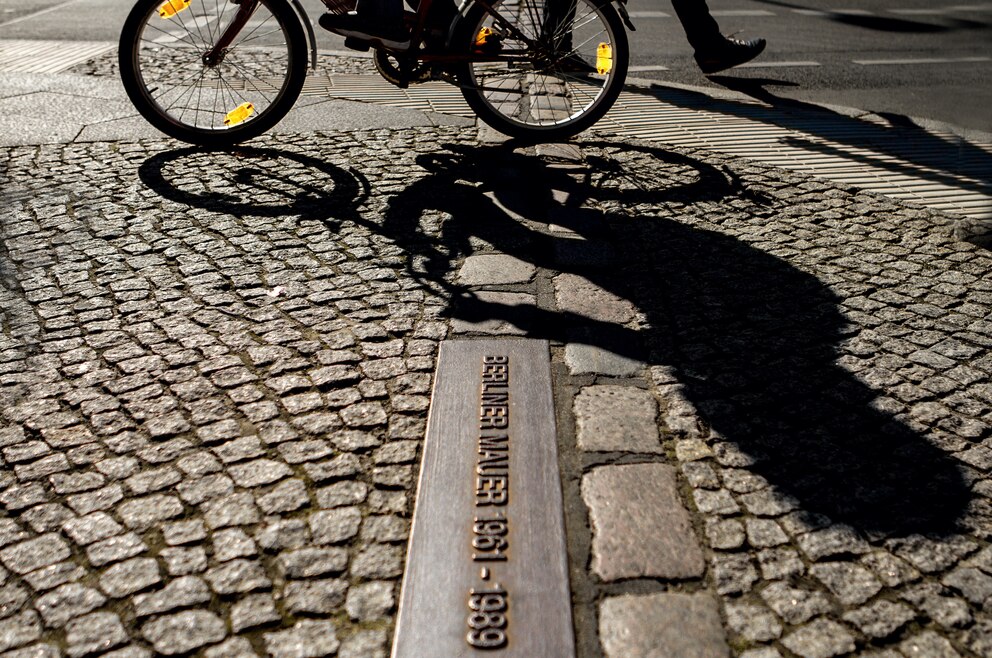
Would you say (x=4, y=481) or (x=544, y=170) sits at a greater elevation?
(x=544, y=170)

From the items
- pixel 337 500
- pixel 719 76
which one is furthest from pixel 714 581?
pixel 719 76

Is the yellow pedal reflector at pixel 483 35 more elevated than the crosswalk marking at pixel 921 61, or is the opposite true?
the yellow pedal reflector at pixel 483 35

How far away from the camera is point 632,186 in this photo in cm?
470

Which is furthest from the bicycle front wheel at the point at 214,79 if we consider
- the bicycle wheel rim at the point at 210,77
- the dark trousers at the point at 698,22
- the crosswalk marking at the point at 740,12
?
the crosswalk marking at the point at 740,12

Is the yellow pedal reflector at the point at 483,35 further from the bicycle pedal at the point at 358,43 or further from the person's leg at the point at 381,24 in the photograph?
the bicycle pedal at the point at 358,43

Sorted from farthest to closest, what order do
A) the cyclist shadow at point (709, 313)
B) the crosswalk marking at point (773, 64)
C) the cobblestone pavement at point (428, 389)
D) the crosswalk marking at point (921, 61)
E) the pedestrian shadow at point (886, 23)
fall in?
the pedestrian shadow at point (886, 23), the crosswalk marking at point (921, 61), the crosswalk marking at point (773, 64), the cyclist shadow at point (709, 313), the cobblestone pavement at point (428, 389)

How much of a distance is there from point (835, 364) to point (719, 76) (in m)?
4.55

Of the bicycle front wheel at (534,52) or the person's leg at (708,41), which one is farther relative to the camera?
the person's leg at (708,41)

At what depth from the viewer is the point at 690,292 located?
141 inches

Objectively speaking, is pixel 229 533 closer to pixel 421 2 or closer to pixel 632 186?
pixel 632 186

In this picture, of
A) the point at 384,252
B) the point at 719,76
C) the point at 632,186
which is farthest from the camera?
the point at 719,76

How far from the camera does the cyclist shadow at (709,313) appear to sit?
2.53 m

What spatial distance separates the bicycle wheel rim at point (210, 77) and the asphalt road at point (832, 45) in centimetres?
100


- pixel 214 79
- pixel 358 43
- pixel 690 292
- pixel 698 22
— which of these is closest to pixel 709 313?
pixel 690 292
